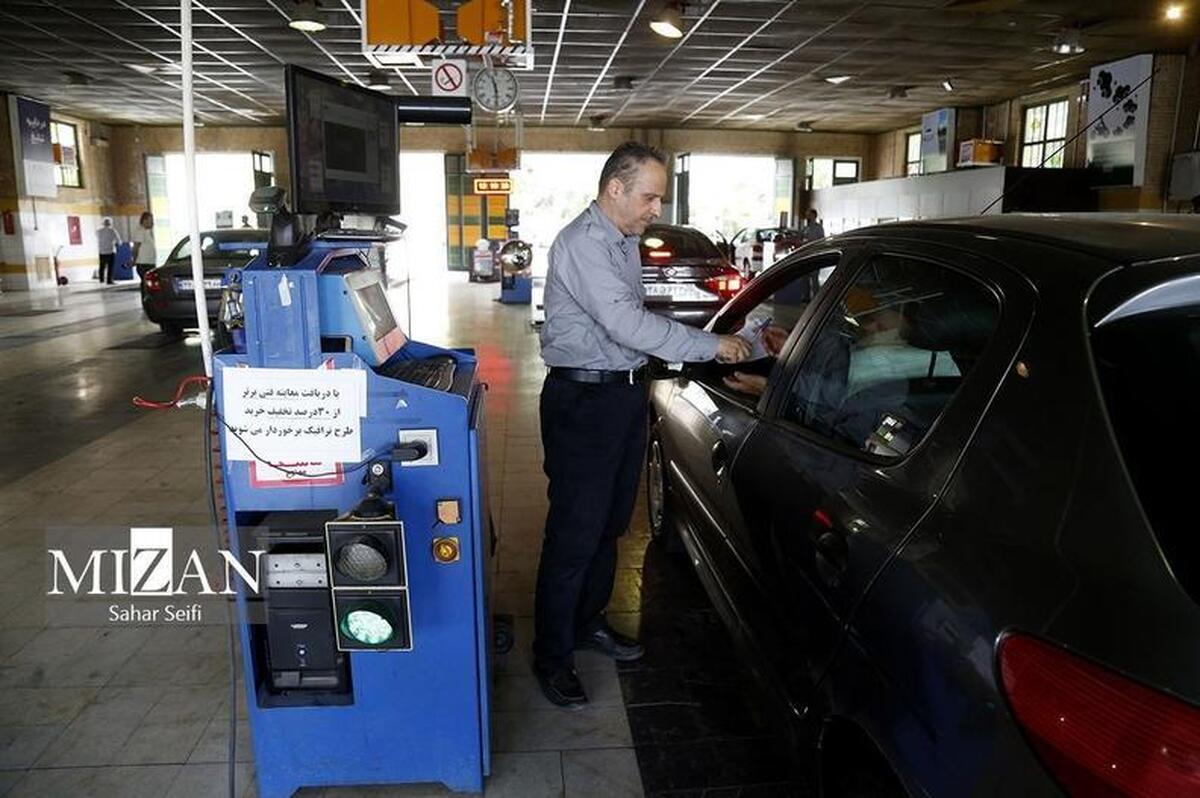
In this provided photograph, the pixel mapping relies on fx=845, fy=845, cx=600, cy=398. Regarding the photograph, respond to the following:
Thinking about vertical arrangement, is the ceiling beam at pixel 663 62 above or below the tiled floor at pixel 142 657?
above

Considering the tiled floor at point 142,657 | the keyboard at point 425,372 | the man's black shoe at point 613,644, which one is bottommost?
the tiled floor at point 142,657

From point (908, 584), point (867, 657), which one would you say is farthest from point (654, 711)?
point (908, 584)

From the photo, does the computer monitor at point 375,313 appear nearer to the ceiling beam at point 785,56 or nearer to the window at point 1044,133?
the ceiling beam at point 785,56

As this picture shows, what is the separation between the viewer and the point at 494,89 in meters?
9.31

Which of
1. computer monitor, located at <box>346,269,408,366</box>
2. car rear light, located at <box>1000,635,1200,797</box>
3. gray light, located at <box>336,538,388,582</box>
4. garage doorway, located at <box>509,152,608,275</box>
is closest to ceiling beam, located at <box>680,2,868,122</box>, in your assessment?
garage doorway, located at <box>509,152,608,275</box>

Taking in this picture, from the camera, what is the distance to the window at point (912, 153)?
22984 mm

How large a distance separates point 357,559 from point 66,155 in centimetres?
2506

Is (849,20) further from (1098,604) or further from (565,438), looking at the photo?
(1098,604)

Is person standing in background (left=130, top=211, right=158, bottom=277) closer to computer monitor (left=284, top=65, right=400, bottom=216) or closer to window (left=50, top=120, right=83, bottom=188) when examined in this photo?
window (left=50, top=120, right=83, bottom=188)

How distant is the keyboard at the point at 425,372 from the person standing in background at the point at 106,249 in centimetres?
2261

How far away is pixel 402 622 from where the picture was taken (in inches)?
77.6

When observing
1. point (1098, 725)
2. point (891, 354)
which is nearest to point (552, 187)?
point (891, 354)

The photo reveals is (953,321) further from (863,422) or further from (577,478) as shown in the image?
(577,478)

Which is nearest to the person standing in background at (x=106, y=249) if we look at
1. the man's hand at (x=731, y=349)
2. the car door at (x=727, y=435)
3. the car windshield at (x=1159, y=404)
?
the car door at (x=727, y=435)
